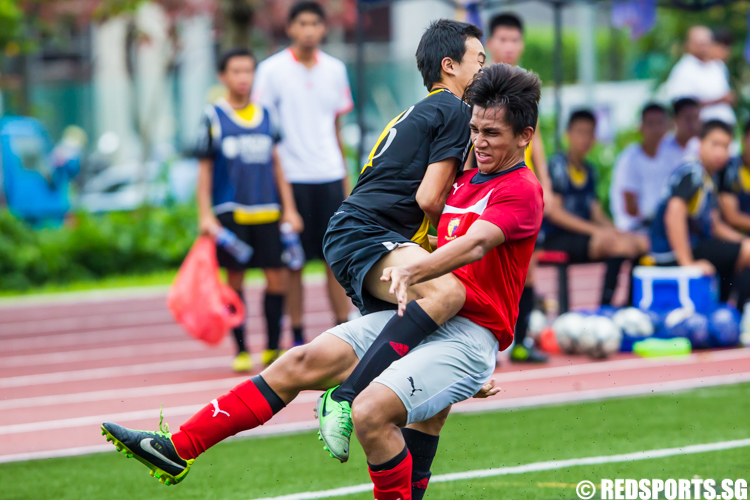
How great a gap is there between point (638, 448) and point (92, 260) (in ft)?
34.9

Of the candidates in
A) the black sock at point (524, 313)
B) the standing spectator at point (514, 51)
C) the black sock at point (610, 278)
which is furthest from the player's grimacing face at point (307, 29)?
the black sock at point (610, 278)

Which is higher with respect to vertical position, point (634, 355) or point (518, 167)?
point (518, 167)

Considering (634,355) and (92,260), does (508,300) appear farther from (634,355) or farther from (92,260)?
(92,260)

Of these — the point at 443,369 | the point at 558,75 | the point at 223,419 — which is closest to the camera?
the point at 443,369

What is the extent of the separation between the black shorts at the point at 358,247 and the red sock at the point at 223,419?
0.53 m

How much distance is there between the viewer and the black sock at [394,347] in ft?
12.6

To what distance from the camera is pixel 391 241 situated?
4.07 metres

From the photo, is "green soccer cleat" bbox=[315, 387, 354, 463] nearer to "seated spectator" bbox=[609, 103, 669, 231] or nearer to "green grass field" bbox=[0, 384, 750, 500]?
"green grass field" bbox=[0, 384, 750, 500]

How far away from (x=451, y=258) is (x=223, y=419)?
1.12m

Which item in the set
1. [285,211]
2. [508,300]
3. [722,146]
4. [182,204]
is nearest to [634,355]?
[722,146]

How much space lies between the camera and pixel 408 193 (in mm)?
4164

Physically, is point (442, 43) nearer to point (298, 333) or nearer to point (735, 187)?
point (298, 333)

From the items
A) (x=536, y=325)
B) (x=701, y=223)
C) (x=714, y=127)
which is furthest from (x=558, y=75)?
(x=536, y=325)

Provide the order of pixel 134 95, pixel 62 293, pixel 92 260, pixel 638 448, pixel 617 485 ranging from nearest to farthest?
pixel 617 485, pixel 638 448, pixel 62 293, pixel 92 260, pixel 134 95
